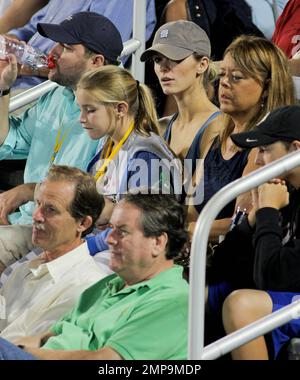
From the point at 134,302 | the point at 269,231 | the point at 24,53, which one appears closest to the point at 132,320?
the point at 134,302

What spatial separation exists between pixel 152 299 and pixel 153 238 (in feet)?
0.95

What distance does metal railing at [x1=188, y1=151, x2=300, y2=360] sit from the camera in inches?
198

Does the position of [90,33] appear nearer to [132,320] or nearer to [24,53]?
Answer: [24,53]

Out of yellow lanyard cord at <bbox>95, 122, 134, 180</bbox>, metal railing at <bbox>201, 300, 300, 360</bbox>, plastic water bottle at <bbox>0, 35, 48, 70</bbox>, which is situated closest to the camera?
metal railing at <bbox>201, 300, 300, 360</bbox>

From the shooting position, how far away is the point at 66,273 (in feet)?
20.0

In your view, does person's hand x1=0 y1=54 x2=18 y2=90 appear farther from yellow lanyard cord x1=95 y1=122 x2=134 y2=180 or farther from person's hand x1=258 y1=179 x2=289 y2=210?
person's hand x1=258 y1=179 x2=289 y2=210

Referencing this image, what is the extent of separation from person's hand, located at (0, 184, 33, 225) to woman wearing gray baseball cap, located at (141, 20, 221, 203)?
723 millimetres

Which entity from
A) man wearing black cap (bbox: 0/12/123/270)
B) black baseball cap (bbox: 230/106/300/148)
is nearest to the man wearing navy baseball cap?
black baseball cap (bbox: 230/106/300/148)

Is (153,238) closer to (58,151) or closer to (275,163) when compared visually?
(275,163)

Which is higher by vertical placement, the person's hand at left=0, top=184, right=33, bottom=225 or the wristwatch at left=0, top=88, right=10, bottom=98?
the wristwatch at left=0, top=88, right=10, bottom=98

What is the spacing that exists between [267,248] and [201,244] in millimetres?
470

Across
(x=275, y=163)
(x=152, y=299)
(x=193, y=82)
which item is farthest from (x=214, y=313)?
(x=193, y=82)

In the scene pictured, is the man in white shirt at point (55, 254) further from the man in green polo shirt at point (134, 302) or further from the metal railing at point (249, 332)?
the metal railing at point (249, 332)

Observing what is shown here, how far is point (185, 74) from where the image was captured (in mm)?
6602
